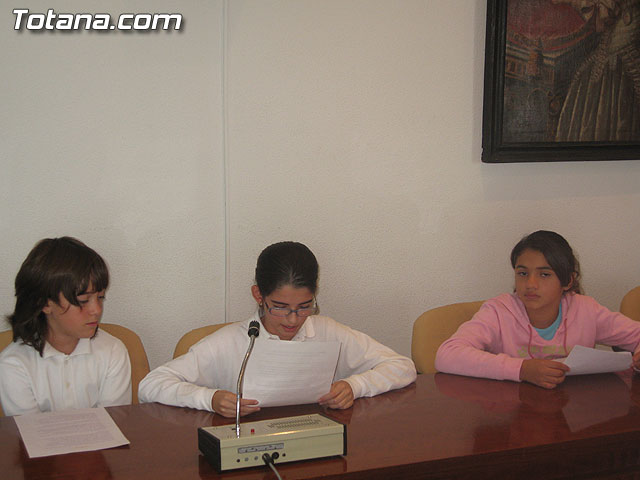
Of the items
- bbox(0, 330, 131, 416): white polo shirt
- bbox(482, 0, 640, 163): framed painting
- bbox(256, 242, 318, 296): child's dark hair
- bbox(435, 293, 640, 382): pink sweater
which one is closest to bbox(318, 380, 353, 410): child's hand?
bbox(256, 242, 318, 296): child's dark hair

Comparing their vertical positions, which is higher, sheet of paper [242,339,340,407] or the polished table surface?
sheet of paper [242,339,340,407]

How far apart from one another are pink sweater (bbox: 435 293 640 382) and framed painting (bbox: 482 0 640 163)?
2.67ft

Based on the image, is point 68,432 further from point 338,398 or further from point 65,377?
point 338,398

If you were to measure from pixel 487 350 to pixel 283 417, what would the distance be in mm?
1034

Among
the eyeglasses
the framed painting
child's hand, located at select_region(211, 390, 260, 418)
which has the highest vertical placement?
the framed painting

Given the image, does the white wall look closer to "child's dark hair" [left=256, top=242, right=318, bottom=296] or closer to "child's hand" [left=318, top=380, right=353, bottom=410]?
"child's dark hair" [left=256, top=242, right=318, bottom=296]

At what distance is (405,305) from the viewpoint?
3.25 meters

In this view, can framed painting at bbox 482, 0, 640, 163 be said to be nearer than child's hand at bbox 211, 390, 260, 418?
No

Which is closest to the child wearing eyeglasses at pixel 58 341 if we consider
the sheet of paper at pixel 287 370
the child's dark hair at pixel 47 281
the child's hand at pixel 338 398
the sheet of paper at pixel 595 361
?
the child's dark hair at pixel 47 281

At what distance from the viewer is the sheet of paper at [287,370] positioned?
192 cm

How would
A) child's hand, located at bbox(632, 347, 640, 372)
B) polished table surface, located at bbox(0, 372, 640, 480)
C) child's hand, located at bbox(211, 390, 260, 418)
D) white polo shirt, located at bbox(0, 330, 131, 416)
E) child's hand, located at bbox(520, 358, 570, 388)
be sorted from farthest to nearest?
1. child's hand, located at bbox(632, 347, 640, 372)
2. child's hand, located at bbox(520, 358, 570, 388)
3. white polo shirt, located at bbox(0, 330, 131, 416)
4. child's hand, located at bbox(211, 390, 260, 418)
5. polished table surface, located at bbox(0, 372, 640, 480)

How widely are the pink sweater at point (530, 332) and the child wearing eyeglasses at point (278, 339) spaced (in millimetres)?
297

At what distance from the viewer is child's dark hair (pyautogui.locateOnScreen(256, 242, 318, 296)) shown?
2227mm

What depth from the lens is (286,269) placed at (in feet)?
7.32
